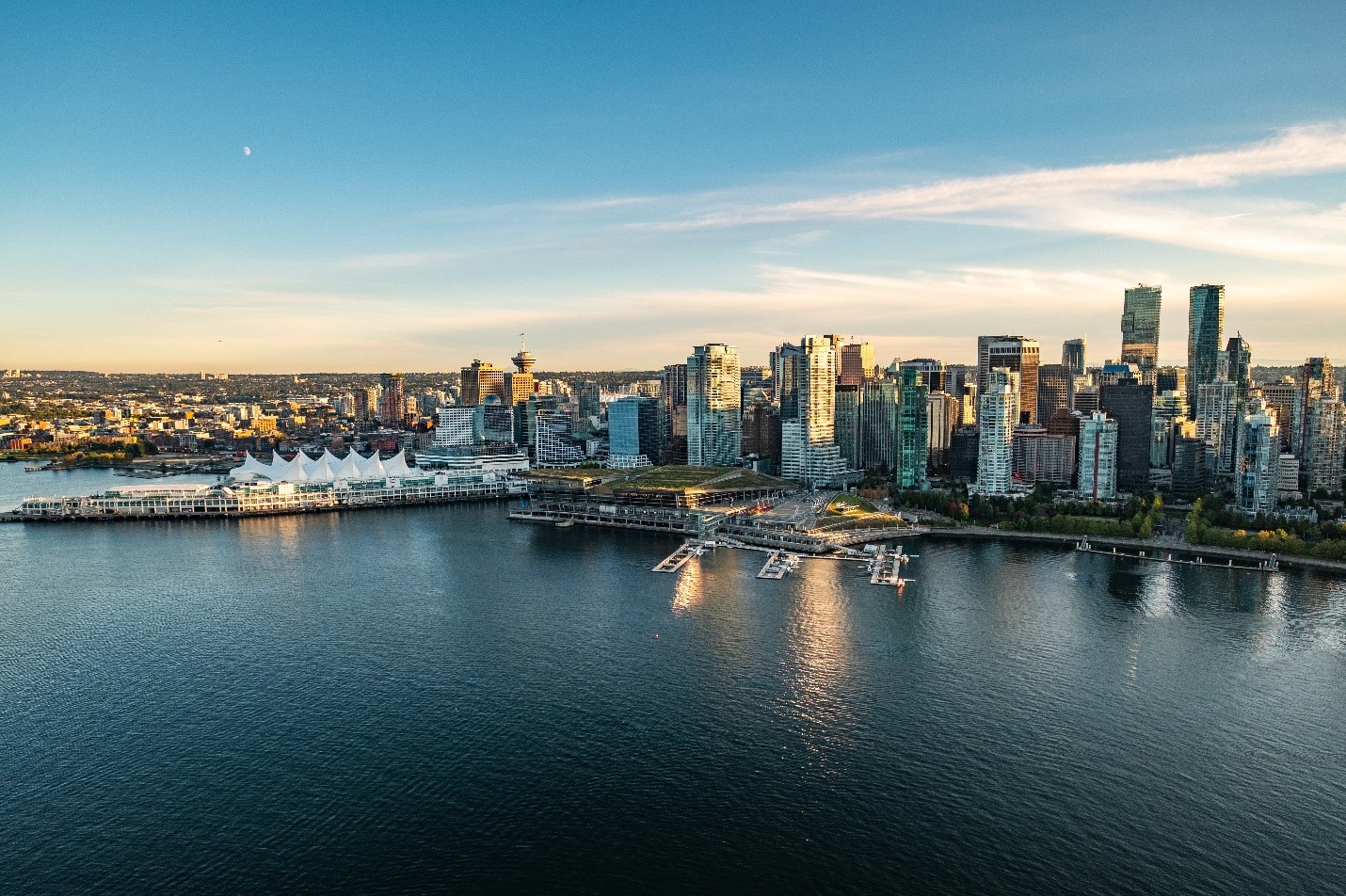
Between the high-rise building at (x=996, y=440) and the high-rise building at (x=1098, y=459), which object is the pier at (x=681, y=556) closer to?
the high-rise building at (x=996, y=440)

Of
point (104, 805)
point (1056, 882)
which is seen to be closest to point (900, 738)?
point (1056, 882)

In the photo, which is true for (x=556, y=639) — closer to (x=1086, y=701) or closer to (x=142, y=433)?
(x=1086, y=701)

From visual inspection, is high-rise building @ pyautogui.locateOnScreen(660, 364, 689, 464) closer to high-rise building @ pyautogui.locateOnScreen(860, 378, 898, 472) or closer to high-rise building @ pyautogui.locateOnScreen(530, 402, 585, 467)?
high-rise building @ pyautogui.locateOnScreen(530, 402, 585, 467)

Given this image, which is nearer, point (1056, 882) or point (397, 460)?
point (1056, 882)

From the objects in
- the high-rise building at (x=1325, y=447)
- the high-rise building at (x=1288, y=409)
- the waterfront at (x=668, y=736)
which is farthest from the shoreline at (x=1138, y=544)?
the high-rise building at (x=1288, y=409)

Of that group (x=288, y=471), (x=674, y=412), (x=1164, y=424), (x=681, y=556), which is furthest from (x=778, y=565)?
(x=1164, y=424)

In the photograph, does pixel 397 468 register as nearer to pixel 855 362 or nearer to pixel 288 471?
A: pixel 288 471

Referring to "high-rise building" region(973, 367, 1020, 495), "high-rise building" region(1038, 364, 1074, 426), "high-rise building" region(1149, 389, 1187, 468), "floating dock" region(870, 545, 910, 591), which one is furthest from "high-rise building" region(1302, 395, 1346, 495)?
"floating dock" region(870, 545, 910, 591)
